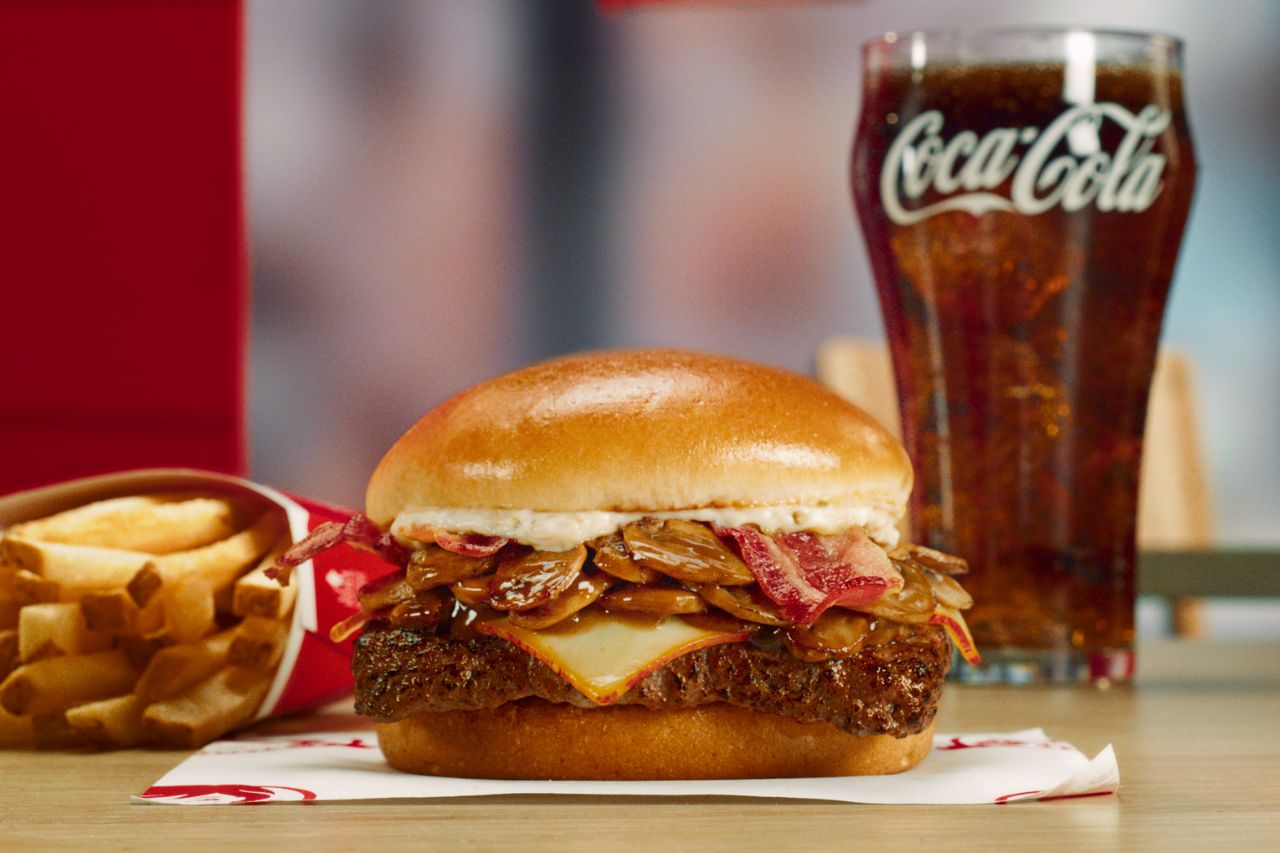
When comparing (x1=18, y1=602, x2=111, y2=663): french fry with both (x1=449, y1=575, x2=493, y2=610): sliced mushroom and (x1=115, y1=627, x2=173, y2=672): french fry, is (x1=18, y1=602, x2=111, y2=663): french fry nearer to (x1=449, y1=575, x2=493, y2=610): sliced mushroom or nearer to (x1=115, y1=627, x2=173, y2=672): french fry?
(x1=115, y1=627, x2=173, y2=672): french fry

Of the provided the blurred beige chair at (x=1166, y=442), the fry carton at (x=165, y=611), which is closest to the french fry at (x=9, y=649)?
the fry carton at (x=165, y=611)

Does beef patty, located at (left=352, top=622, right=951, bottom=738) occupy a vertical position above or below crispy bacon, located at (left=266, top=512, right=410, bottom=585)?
below

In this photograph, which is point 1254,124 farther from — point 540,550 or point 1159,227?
point 540,550

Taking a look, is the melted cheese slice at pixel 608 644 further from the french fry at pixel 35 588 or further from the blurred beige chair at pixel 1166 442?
the blurred beige chair at pixel 1166 442

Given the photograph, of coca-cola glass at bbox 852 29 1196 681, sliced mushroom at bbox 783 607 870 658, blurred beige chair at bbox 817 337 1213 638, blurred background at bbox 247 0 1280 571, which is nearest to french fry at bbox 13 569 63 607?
sliced mushroom at bbox 783 607 870 658

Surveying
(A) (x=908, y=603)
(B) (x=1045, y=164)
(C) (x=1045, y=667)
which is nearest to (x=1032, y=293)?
(B) (x=1045, y=164)

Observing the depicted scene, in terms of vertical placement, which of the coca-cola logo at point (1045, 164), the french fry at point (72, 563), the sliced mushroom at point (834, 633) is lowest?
the french fry at point (72, 563)

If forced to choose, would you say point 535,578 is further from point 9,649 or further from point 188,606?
point 9,649
